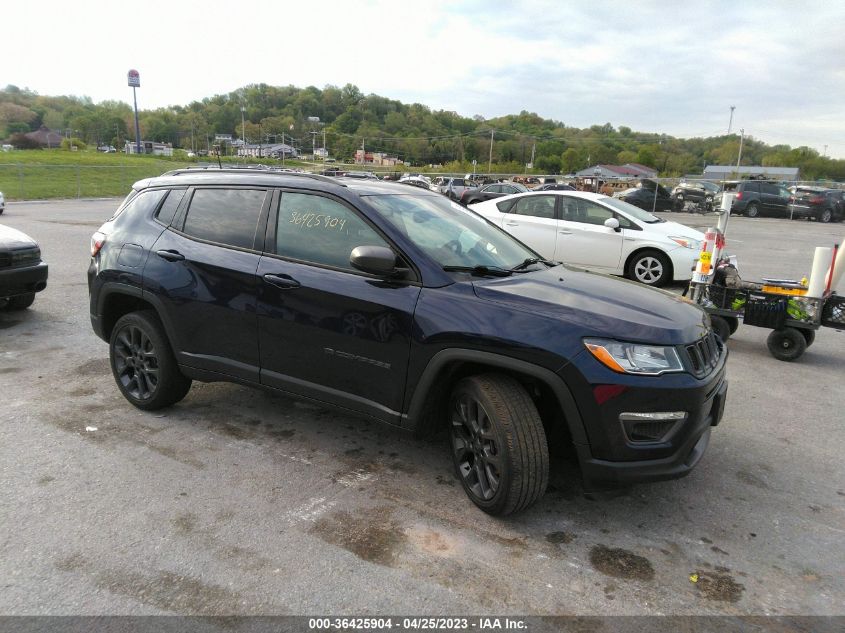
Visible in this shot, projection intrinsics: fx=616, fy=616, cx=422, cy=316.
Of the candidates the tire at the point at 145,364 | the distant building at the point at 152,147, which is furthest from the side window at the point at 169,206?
the distant building at the point at 152,147

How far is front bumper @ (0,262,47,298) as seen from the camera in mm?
6574

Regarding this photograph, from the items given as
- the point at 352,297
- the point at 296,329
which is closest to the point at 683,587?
the point at 352,297

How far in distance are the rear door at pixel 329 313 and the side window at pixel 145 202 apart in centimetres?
119

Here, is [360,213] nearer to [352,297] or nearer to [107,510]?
[352,297]

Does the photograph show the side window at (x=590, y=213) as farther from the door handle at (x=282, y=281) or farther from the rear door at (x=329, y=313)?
the door handle at (x=282, y=281)

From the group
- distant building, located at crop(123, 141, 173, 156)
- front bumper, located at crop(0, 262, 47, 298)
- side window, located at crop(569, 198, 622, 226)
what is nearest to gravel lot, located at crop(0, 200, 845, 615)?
front bumper, located at crop(0, 262, 47, 298)

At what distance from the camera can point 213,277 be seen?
13.3ft

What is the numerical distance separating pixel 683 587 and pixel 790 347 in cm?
448

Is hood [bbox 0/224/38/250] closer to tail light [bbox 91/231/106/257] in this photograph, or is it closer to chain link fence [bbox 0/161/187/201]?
tail light [bbox 91/231/106/257]

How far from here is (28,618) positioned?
2.45 meters

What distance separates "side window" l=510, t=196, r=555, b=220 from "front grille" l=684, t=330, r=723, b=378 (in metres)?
7.32

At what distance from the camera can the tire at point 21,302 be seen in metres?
6.98

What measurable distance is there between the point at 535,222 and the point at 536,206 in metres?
0.34

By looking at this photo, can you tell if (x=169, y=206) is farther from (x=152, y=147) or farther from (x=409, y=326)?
(x=152, y=147)
